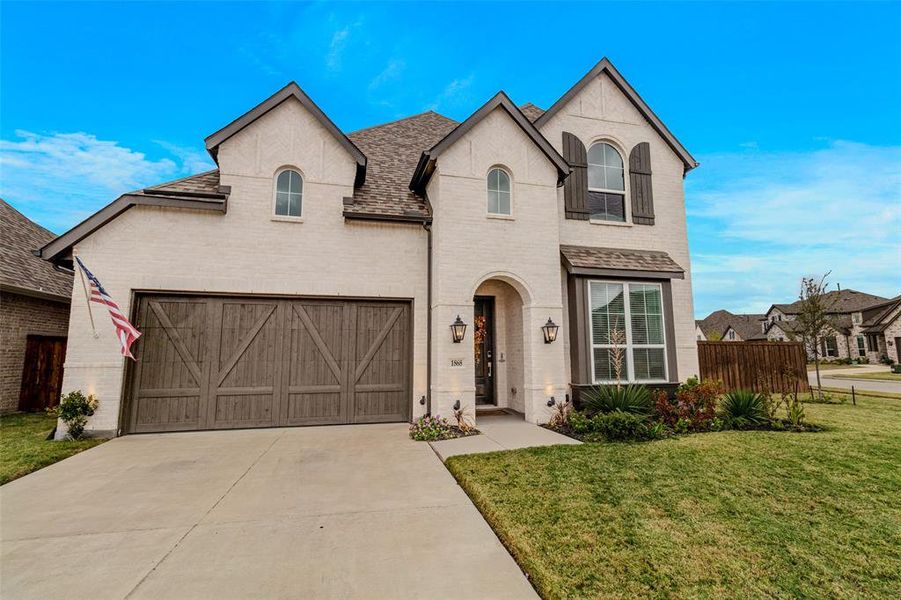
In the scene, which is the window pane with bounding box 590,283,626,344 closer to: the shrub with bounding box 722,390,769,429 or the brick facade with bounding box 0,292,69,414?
the shrub with bounding box 722,390,769,429

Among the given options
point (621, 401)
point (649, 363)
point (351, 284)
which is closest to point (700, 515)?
point (621, 401)

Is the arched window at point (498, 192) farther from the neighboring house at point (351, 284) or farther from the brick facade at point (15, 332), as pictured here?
the brick facade at point (15, 332)

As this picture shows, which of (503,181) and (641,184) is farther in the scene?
(641,184)

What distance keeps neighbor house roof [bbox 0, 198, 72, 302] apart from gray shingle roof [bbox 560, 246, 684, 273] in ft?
44.3

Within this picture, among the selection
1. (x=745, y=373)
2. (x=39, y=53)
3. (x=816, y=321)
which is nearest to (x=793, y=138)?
(x=816, y=321)

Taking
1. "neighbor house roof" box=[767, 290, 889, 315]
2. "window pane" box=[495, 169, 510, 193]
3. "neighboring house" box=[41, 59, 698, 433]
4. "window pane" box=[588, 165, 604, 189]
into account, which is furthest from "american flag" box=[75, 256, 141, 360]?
"neighbor house roof" box=[767, 290, 889, 315]

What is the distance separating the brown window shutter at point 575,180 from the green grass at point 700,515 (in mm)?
6029

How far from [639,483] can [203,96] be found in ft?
94.0

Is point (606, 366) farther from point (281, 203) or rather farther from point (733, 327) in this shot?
point (733, 327)

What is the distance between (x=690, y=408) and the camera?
8000 mm

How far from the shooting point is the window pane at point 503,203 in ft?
29.0

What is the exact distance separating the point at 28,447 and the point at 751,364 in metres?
19.0

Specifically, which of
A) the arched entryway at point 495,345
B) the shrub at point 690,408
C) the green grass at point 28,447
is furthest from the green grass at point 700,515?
the green grass at point 28,447

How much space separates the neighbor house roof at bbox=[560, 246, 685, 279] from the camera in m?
8.96
